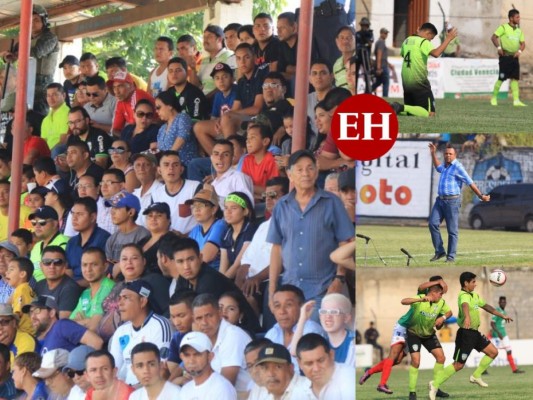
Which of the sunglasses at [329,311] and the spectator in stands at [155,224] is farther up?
the spectator in stands at [155,224]

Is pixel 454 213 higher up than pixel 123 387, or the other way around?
pixel 454 213

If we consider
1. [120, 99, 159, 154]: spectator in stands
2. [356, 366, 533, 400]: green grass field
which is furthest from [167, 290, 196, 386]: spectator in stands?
[356, 366, 533, 400]: green grass field

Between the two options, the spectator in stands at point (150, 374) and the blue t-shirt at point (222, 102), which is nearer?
the spectator in stands at point (150, 374)

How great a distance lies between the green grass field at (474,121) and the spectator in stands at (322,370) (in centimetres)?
925

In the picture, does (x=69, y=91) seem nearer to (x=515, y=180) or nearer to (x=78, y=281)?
(x=78, y=281)

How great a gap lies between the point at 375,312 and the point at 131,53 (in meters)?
6.06

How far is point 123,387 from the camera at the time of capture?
13.9 meters

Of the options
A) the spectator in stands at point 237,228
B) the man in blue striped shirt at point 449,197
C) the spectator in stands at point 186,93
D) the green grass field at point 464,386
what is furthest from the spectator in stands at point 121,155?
the green grass field at point 464,386

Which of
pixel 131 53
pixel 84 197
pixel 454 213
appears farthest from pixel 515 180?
pixel 84 197

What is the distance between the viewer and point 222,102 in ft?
49.0

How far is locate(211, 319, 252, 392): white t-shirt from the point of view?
1340 centimetres

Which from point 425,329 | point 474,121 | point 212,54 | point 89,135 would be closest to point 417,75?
point 474,121

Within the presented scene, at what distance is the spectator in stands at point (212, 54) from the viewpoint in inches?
624

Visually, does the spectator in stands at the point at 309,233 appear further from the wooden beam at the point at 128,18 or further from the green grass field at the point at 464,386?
the green grass field at the point at 464,386
